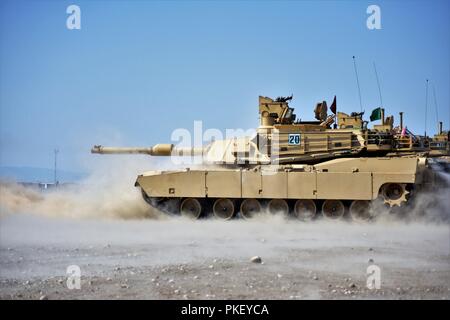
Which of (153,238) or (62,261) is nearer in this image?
(62,261)

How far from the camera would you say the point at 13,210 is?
23219mm

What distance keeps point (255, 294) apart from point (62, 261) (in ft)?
17.2

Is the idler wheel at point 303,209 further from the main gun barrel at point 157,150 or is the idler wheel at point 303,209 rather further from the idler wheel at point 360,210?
the main gun barrel at point 157,150

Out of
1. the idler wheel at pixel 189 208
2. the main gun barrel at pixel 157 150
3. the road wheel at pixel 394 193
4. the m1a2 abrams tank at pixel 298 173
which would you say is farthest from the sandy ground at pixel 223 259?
the main gun barrel at pixel 157 150

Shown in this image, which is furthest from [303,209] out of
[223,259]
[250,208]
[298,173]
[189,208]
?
[223,259]

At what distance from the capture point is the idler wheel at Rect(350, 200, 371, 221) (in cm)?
2000

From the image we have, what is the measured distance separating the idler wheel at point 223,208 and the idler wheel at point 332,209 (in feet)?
11.2

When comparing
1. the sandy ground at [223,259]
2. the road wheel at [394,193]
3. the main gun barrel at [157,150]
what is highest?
the main gun barrel at [157,150]

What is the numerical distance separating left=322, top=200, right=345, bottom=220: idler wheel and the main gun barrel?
18.7 feet

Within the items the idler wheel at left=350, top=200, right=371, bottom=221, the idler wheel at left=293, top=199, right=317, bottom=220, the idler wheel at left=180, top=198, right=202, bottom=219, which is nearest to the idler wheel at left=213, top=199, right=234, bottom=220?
the idler wheel at left=180, top=198, right=202, bottom=219

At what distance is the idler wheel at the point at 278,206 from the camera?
2072cm

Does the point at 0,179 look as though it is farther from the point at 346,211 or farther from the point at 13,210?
the point at 346,211

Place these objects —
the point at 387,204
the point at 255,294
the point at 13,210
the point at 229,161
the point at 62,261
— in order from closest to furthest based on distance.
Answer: the point at 255,294, the point at 62,261, the point at 387,204, the point at 229,161, the point at 13,210
